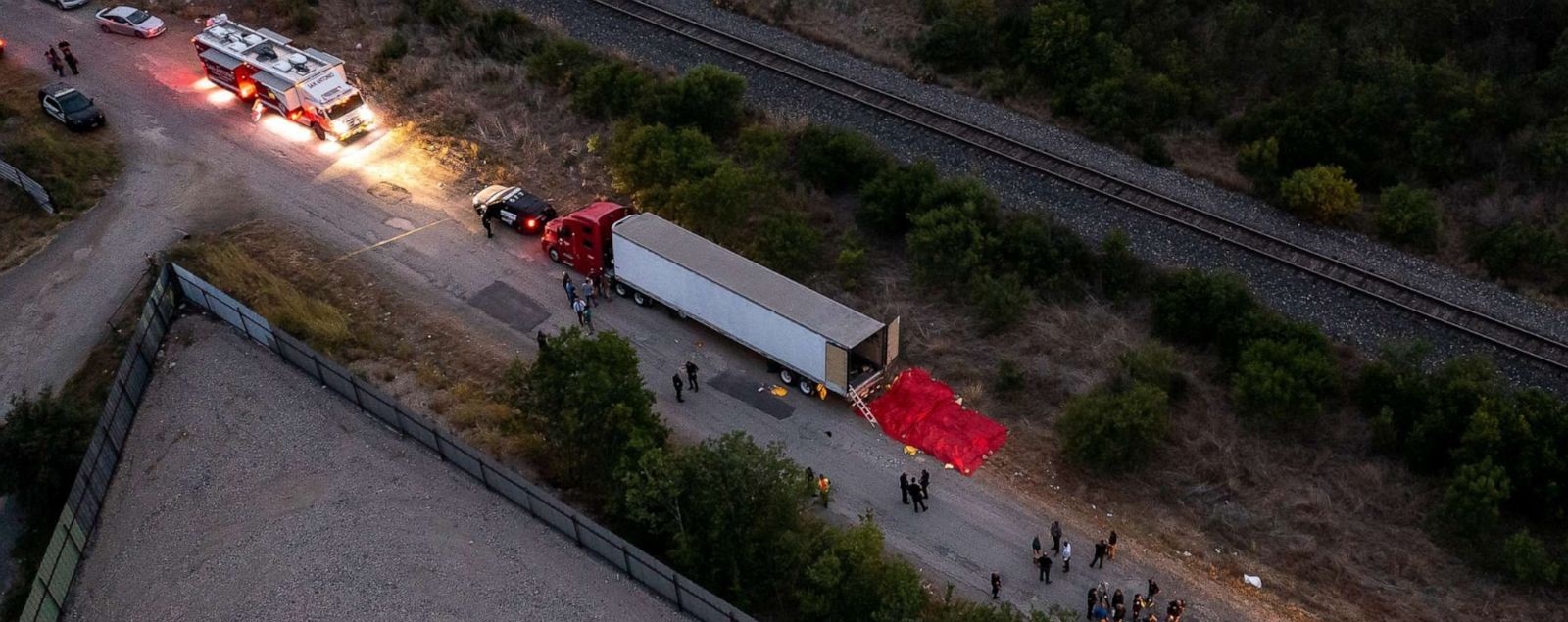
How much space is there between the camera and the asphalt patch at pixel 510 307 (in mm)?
32469

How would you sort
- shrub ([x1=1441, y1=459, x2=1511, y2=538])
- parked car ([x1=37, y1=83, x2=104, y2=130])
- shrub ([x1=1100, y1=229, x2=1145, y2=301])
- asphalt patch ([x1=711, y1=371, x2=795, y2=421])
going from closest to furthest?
shrub ([x1=1441, y1=459, x2=1511, y2=538]) < asphalt patch ([x1=711, y1=371, x2=795, y2=421]) < shrub ([x1=1100, y1=229, x2=1145, y2=301]) < parked car ([x1=37, y1=83, x2=104, y2=130])

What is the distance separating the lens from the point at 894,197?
3403 cm

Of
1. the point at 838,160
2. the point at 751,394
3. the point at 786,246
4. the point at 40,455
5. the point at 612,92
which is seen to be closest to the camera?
the point at 40,455

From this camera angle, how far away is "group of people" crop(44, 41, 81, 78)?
43.3 metres

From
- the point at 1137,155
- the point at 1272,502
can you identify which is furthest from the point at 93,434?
the point at 1137,155

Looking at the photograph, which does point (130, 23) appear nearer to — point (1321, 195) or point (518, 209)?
point (518, 209)

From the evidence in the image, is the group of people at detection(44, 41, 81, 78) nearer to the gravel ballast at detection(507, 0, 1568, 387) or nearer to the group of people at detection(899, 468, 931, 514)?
the gravel ballast at detection(507, 0, 1568, 387)

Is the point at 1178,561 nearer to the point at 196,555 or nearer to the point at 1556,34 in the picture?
the point at 196,555

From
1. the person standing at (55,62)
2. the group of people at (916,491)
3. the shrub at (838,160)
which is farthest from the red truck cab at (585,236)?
the person standing at (55,62)

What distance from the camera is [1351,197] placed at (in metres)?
33.5

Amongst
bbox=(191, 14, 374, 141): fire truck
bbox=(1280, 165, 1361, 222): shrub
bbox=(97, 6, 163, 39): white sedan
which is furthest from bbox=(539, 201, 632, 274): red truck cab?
bbox=(97, 6, 163, 39): white sedan

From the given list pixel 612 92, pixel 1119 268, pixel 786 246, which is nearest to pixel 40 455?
pixel 786 246

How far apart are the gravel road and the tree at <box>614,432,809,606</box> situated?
128cm

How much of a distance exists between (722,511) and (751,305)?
21.3 feet
